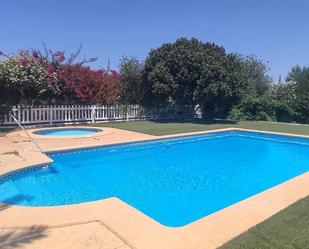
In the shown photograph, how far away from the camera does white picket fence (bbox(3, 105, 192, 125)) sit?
16.6 meters

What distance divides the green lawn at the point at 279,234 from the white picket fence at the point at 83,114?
1417cm

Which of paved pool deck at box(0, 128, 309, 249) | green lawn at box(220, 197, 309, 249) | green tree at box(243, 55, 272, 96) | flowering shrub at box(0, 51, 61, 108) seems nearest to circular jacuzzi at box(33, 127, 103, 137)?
flowering shrub at box(0, 51, 61, 108)

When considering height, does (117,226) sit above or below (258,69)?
below

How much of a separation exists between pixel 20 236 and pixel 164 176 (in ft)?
17.2

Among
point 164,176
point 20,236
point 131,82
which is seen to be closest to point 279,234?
point 20,236

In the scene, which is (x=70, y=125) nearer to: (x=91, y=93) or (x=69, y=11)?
(x=91, y=93)

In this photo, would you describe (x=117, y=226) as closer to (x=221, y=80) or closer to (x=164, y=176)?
(x=164, y=176)

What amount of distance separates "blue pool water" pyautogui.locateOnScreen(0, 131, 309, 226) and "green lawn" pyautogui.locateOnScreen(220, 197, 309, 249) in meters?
1.76

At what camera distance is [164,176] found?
357 inches

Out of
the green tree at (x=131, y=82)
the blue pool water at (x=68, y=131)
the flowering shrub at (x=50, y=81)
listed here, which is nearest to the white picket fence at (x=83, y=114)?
the flowering shrub at (x=50, y=81)

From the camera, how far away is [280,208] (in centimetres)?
552

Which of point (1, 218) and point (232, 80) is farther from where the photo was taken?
point (232, 80)

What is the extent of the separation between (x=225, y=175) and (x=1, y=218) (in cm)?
627

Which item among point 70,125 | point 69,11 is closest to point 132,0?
point 69,11
